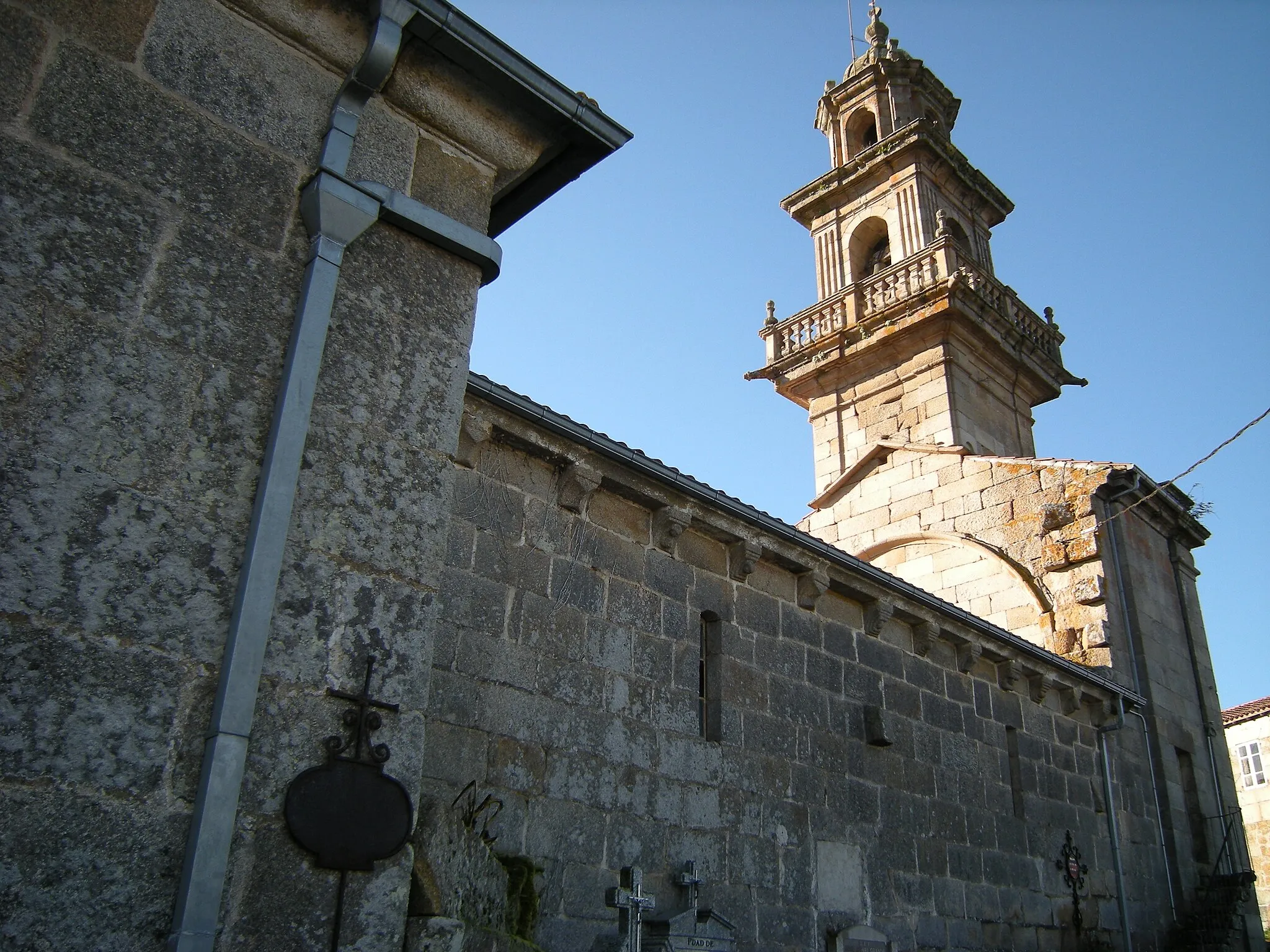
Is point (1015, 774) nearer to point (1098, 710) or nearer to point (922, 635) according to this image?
point (922, 635)

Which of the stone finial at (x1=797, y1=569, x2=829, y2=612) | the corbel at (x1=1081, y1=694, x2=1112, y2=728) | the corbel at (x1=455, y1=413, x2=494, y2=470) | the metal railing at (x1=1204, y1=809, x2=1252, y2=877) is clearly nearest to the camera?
the corbel at (x1=455, y1=413, x2=494, y2=470)

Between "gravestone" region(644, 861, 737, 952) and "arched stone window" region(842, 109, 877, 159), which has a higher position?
"arched stone window" region(842, 109, 877, 159)

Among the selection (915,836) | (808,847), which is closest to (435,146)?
(808,847)

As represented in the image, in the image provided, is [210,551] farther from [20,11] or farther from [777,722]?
[777,722]

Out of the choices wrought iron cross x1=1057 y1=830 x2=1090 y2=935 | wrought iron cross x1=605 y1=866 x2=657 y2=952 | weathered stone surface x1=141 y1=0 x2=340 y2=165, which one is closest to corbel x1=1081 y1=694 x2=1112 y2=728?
wrought iron cross x1=1057 y1=830 x2=1090 y2=935

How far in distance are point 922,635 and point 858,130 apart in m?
14.6

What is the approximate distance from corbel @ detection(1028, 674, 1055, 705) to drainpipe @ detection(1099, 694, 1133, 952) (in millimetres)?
1290

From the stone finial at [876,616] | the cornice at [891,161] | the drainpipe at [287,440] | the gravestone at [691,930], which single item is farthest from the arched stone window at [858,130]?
the drainpipe at [287,440]

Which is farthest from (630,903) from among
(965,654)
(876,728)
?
(965,654)

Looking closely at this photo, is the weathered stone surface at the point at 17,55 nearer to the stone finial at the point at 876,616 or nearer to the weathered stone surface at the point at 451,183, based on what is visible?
the weathered stone surface at the point at 451,183

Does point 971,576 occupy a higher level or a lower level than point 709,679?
higher

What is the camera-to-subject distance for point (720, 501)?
6.46m

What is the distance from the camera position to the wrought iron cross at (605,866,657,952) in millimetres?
4805

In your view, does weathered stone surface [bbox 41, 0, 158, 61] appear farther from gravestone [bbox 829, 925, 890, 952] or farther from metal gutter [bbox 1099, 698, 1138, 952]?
metal gutter [bbox 1099, 698, 1138, 952]
